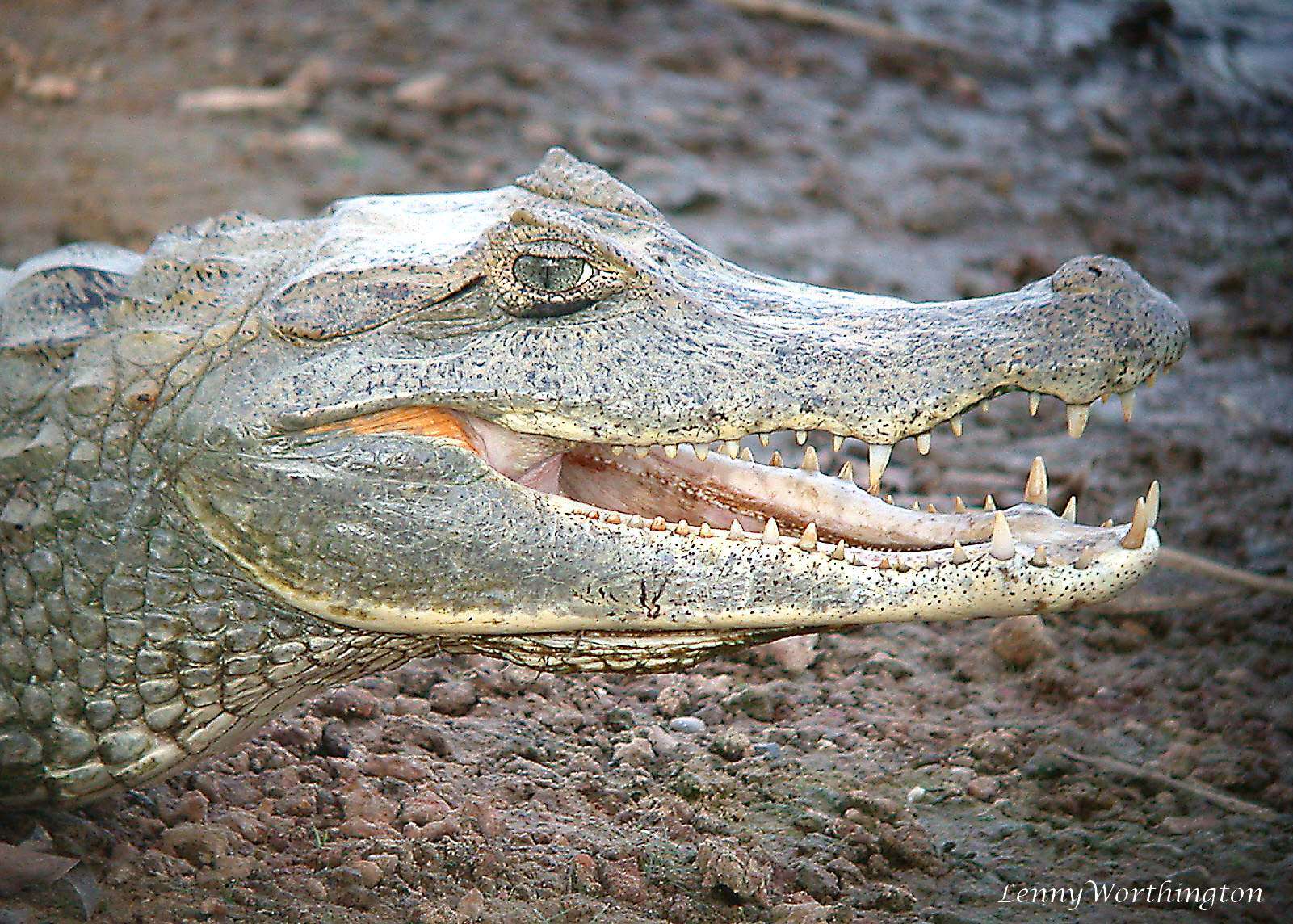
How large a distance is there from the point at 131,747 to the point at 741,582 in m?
1.41

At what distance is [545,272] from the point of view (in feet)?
9.87

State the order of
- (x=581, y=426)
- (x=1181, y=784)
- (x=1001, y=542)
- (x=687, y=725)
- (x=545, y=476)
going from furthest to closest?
(x=687, y=725) → (x=1181, y=784) → (x=545, y=476) → (x=581, y=426) → (x=1001, y=542)

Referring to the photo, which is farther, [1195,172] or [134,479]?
[1195,172]

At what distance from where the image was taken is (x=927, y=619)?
2.89m

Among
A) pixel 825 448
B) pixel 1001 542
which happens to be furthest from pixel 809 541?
pixel 825 448

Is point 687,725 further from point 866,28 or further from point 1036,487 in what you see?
point 866,28

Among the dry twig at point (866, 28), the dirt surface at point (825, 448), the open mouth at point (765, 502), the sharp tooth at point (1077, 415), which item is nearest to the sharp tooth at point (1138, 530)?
the open mouth at point (765, 502)

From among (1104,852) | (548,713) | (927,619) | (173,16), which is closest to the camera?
(927,619)

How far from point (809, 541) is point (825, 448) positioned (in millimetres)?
2363

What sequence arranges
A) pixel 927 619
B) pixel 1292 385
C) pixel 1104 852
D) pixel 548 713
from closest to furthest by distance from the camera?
pixel 927 619
pixel 1104 852
pixel 548 713
pixel 1292 385

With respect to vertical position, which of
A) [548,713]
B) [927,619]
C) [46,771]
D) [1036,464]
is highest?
[1036,464]

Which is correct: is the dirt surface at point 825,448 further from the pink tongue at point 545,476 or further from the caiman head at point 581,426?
the pink tongue at point 545,476

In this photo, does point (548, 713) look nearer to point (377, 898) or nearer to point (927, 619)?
point (377, 898)

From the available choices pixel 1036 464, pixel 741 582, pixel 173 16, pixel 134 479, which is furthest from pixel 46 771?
pixel 173 16
